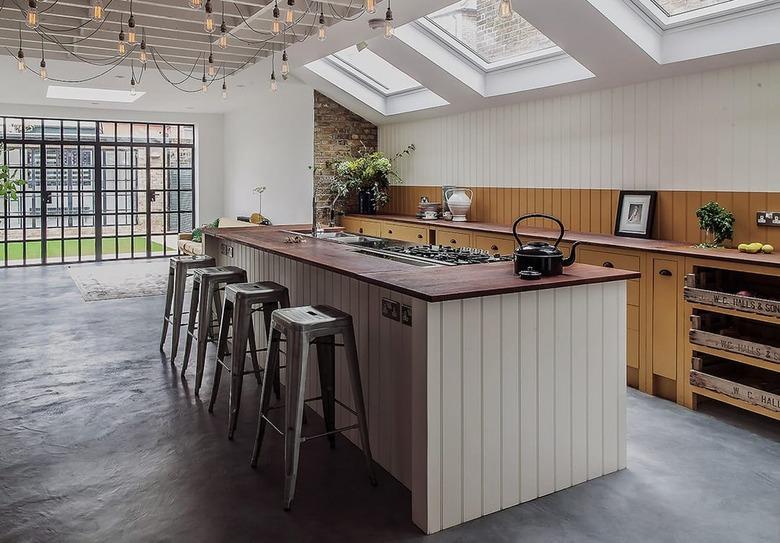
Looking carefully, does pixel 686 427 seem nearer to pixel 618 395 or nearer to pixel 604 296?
pixel 618 395

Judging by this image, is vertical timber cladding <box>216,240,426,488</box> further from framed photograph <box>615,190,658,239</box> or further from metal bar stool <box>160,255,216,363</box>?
framed photograph <box>615,190,658,239</box>

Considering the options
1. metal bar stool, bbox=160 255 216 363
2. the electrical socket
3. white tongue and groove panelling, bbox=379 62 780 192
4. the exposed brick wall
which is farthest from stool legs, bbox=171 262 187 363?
the electrical socket

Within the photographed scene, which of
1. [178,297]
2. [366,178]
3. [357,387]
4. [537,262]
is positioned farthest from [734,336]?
[366,178]

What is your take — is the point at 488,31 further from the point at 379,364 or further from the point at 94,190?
the point at 94,190

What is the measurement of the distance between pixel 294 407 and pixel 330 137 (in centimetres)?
639

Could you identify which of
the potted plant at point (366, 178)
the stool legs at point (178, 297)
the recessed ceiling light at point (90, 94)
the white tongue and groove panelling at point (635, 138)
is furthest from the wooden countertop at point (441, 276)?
the recessed ceiling light at point (90, 94)

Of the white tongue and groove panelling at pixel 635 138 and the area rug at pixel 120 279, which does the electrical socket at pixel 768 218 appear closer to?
the white tongue and groove panelling at pixel 635 138

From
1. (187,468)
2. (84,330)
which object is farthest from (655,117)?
(84,330)

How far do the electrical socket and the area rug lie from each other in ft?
21.8

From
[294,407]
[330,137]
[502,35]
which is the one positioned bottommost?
[294,407]

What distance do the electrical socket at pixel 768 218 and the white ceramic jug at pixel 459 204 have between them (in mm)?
3366

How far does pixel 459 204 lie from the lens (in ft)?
24.6

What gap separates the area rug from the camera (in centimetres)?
841

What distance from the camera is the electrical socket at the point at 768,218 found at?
14.6 ft
